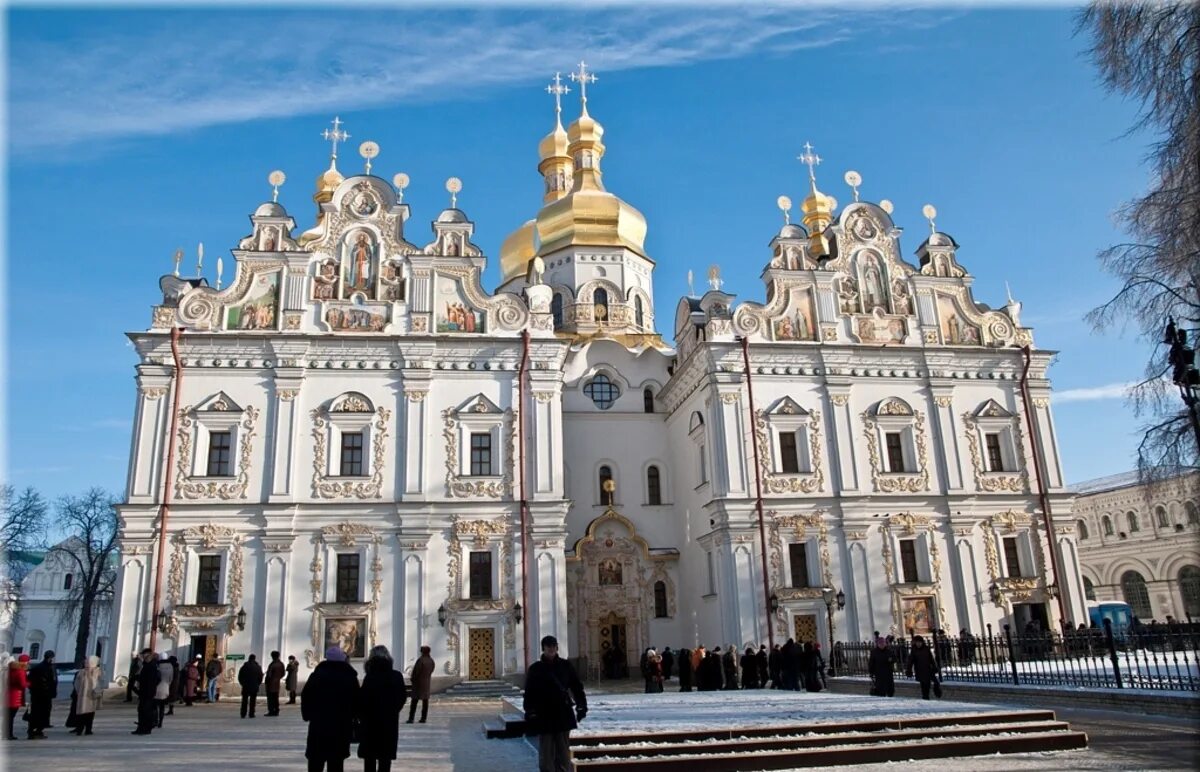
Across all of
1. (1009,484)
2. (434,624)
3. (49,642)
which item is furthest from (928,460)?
(49,642)

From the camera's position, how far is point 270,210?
1044 inches

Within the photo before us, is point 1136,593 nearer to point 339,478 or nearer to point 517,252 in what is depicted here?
point 517,252

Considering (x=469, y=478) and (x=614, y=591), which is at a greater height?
(x=469, y=478)

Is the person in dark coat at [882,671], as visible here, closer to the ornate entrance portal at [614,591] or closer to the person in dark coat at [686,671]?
the person in dark coat at [686,671]

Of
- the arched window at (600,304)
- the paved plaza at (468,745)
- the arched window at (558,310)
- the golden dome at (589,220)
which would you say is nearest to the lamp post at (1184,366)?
the paved plaza at (468,745)

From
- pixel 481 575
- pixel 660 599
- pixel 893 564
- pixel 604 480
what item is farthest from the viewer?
pixel 604 480

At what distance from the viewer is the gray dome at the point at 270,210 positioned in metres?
26.4

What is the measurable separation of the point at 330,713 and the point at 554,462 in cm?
1781

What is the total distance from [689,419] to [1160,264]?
1785 centimetres

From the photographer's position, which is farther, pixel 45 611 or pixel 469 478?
pixel 45 611

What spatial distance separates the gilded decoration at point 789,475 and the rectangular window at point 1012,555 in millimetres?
6249

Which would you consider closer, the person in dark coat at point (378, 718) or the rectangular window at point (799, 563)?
the person in dark coat at point (378, 718)

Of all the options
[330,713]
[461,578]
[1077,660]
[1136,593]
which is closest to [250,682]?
[461,578]

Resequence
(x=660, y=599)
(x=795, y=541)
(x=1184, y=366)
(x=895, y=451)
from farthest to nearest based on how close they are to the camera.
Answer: (x=660, y=599), (x=895, y=451), (x=795, y=541), (x=1184, y=366)
